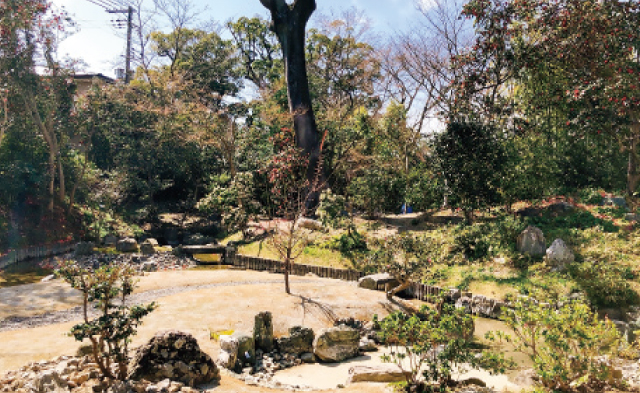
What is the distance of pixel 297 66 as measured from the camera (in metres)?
17.6

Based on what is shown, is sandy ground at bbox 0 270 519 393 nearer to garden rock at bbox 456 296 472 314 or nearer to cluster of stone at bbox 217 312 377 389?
cluster of stone at bbox 217 312 377 389

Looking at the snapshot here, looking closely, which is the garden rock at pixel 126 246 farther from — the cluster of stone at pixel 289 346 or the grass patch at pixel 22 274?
the cluster of stone at pixel 289 346

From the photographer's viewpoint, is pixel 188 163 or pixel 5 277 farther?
pixel 188 163

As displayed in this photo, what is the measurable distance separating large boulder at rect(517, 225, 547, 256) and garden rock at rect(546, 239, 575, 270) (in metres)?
0.60

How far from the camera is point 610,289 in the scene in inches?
348

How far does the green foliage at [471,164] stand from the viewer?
518 inches

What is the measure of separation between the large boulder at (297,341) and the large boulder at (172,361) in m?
1.75

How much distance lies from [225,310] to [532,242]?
742cm

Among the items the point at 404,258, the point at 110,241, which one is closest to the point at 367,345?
the point at 404,258

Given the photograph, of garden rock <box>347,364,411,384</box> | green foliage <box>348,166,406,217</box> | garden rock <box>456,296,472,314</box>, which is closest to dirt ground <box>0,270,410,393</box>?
garden rock <box>347,364,411,384</box>

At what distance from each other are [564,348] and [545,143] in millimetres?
12175

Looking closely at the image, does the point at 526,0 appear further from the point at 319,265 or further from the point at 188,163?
the point at 188,163

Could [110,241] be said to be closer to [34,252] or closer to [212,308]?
[34,252]

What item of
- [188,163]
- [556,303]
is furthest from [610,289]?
[188,163]
